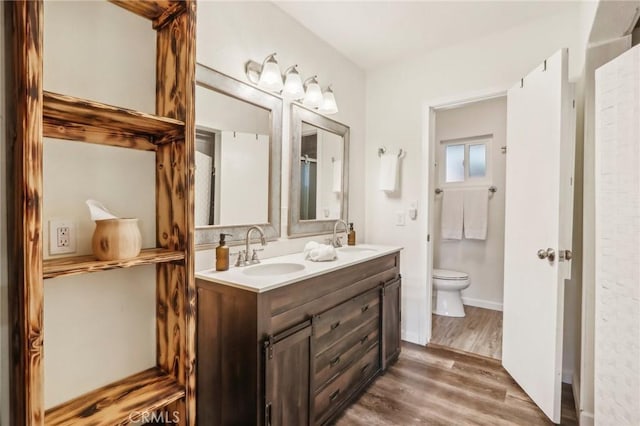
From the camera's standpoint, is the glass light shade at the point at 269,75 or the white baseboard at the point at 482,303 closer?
the glass light shade at the point at 269,75

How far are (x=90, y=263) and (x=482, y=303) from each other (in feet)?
12.7

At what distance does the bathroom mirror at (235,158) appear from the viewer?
1.63 meters

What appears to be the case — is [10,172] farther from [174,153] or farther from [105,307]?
[105,307]

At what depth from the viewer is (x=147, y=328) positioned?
133 cm

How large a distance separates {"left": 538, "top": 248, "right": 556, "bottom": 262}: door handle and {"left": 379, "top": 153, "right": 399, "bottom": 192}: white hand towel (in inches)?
48.2

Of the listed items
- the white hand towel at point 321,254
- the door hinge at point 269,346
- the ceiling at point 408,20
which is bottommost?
the door hinge at point 269,346

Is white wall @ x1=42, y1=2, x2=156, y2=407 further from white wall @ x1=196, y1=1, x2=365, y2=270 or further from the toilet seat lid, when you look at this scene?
the toilet seat lid

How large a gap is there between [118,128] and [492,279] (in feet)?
12.5

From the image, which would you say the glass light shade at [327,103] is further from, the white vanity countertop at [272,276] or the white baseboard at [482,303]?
the white baseboard at [482,303]

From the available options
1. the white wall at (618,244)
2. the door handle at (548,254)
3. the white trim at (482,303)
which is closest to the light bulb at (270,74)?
the white wall at (618,244)

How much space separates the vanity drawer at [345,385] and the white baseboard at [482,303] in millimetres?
2085

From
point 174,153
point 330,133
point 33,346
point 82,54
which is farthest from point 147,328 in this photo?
point 330,133

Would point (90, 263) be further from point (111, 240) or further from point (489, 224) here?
point (489, 224)

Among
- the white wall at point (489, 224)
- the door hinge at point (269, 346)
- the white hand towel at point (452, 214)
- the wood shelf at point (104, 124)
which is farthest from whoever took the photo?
the white hand towel at point (452, 214)
